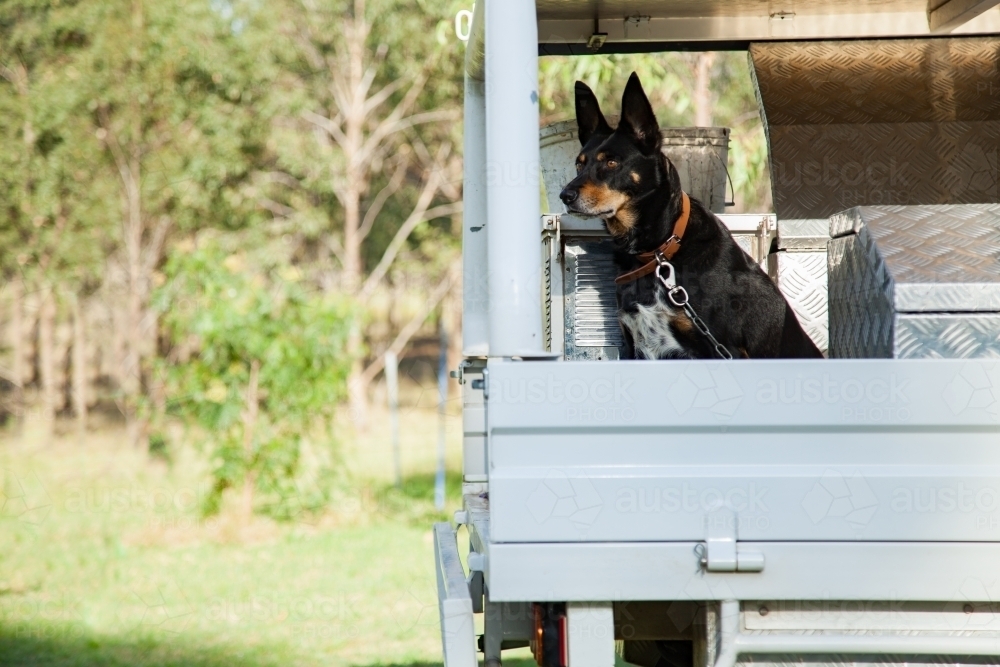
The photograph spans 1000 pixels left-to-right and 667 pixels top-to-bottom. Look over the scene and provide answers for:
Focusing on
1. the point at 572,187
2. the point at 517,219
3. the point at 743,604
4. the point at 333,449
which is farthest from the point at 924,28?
the point at 333,449

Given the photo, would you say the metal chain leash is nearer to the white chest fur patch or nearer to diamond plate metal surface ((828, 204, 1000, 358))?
the white chest fur patch

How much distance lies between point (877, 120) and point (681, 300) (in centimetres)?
174

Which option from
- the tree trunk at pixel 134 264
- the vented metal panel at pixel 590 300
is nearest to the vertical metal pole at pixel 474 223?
the vented metal panel at pixel 590 300

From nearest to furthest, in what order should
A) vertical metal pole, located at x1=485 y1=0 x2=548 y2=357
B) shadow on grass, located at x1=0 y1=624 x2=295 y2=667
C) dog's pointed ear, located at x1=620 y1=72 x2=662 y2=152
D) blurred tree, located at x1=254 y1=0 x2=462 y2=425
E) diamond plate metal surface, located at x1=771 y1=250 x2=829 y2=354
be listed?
vertical metal pole, located at x1=485 y1=0 x2=548 y2=357 < dog's pointed ear, located at x1=620 y1=72 x2=662 y2=152 < diamond plate metal surface, located at x1=771 y1=250 x2=829 y2=354 < shadow on grass, located at x1=0 y1=624 x2=295 y2=667 < blurred tree, located at x1=254 y1=0 x2=462 y2=425

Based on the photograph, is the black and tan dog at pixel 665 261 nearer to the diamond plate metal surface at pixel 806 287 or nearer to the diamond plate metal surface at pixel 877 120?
the diamond plate metal surface at pixel 806 287

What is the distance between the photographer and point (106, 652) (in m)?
5.11

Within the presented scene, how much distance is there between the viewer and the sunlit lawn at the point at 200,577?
5.19 meters

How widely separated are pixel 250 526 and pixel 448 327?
11109mm

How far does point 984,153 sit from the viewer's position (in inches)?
163

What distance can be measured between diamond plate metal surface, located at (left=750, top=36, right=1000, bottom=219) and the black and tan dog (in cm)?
103

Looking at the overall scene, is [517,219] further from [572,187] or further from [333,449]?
[333,449]

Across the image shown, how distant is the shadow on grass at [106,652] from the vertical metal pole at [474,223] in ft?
7.82

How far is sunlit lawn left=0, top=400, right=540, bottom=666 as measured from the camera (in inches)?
204

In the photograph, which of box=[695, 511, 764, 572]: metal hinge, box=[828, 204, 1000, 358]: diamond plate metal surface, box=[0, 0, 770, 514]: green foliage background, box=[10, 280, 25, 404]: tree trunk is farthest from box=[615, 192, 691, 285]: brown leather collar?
box=[10, 280, 25, 404]: tree trunk
